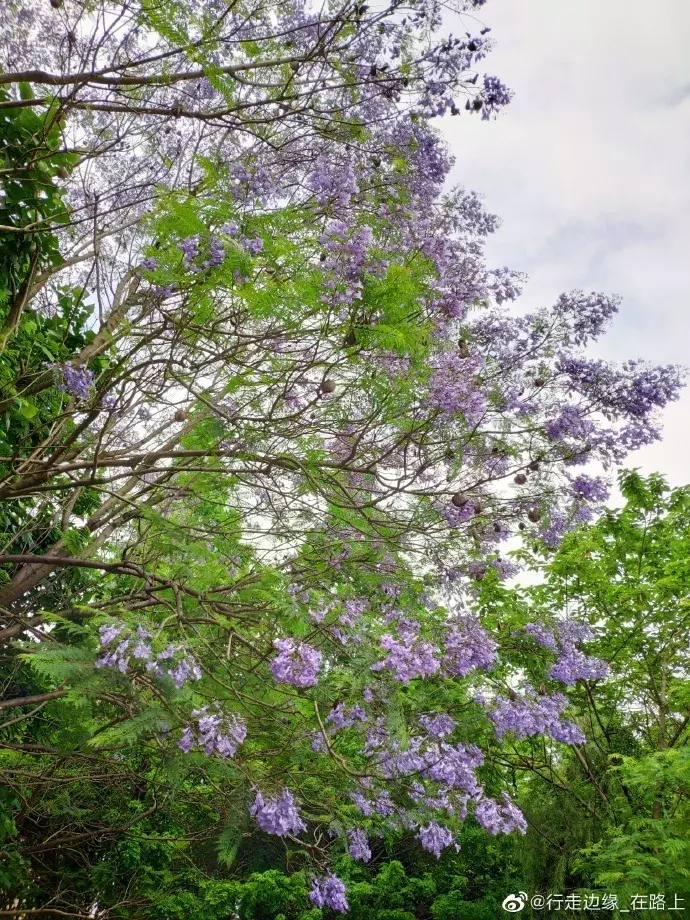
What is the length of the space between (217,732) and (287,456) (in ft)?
3.82

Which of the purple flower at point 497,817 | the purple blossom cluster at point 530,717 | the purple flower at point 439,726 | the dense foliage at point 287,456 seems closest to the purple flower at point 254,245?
the dense foliage at point 287,456

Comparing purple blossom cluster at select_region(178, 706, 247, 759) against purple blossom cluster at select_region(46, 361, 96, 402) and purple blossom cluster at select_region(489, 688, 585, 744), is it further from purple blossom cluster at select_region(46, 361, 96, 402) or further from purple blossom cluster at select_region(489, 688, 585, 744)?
purple blossom cluster at select_region(46, 361, 96, 402)

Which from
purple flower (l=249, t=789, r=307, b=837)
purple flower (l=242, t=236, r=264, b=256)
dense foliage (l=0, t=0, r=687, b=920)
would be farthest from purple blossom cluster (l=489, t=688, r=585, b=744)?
purple flower (l=242, t=236, r=264, b=256)

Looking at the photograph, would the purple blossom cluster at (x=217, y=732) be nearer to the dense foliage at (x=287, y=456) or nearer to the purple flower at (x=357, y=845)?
the dense foliage at (x=287, y=456)

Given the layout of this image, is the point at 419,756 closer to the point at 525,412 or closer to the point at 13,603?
the point at 525,412

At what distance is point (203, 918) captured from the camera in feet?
20.1

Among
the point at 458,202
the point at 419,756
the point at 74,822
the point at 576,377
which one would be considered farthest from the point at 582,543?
the point at 74,822

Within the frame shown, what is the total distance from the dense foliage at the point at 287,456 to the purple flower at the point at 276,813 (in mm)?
16

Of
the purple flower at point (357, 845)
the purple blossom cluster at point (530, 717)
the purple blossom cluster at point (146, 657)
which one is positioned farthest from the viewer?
the purple flower at point (357, 845)

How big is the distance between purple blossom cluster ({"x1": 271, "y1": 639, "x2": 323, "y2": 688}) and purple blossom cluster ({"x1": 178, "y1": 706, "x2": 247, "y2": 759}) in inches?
→ 9.5

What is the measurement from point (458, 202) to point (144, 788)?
4.64 metres

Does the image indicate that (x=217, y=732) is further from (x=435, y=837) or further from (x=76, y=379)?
(x=76, y=379)

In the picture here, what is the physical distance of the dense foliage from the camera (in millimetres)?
2924

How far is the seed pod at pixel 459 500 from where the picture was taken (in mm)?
3615
